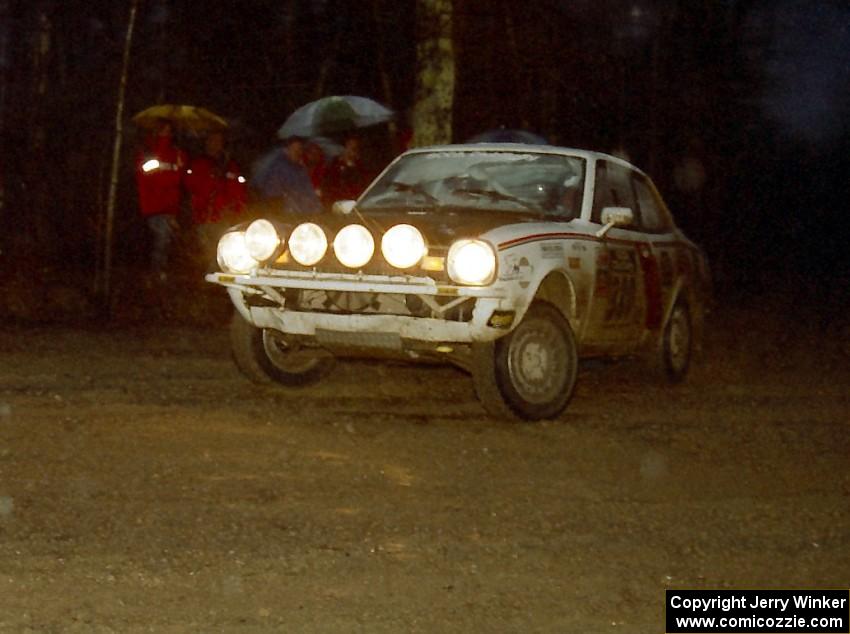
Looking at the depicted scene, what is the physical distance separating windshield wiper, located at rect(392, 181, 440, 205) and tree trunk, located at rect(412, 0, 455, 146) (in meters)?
5.51

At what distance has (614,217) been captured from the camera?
976cm

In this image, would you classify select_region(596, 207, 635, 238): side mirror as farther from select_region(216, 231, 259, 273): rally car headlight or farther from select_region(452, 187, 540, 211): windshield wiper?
select_region(216, 231, 259, 273): rally car headlight

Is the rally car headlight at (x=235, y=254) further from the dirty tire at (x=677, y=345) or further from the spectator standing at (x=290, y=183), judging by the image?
the spectator standing at (x=290, y=183)

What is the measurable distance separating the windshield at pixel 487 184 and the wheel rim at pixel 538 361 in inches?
33.9

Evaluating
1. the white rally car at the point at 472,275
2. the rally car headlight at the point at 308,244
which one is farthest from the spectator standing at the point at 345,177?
the rally car headlight at the point at 308,244

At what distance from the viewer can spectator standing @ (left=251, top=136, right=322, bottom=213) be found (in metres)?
13.3

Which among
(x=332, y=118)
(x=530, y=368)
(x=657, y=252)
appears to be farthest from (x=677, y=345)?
(x=332, y=118)

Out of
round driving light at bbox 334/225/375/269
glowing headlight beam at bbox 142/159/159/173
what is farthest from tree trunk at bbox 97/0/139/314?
round driving light at bbox 334/225/375/269

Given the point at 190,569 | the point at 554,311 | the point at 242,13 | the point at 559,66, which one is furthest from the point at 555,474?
the point at 242,13

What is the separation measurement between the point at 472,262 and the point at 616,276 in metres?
1.80

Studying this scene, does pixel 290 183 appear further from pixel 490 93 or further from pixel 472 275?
pixel 490 93

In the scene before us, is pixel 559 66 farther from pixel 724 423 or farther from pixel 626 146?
pixel 724 423

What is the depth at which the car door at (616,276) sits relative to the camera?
995cm

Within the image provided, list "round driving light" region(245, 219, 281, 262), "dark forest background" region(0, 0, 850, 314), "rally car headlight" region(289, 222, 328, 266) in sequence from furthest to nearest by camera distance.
→ "dark forest background" region(0, 0, 850, 314) < "round driving light" region(245, 219, 281, 262) < "rally car headlight" region(289, 222, 328, 266)
